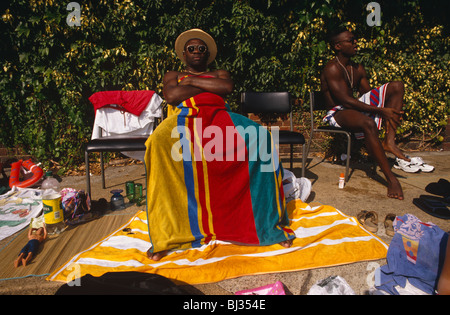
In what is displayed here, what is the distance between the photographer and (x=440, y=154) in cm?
477

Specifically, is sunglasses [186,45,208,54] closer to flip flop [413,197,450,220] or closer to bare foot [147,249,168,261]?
bare foot [147,249,168,261]

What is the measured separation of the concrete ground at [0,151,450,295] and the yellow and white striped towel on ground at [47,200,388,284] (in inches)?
2.1

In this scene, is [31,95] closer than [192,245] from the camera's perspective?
No

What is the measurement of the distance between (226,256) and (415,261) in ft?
3.78

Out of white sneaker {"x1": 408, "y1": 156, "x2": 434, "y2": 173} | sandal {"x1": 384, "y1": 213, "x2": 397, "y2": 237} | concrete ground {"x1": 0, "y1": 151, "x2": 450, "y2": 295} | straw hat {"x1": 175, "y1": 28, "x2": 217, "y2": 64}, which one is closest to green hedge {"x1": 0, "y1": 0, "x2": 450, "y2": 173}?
concrete ground {"x1": 0, "y1": 151, "x2": 450, "y2": 295}

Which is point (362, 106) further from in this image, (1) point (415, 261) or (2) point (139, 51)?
(2) point (139, 51)

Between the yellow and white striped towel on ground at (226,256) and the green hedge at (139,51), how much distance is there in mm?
2757

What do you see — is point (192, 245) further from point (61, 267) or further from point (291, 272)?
point (61, 267)

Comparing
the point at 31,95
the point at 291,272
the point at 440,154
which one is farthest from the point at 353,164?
the point at 31,95

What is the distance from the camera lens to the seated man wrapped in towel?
1854 millimetres

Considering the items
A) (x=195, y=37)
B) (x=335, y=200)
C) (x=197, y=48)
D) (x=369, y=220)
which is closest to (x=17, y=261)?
(x=197, y=48)

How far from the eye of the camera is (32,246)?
6.12 ft
